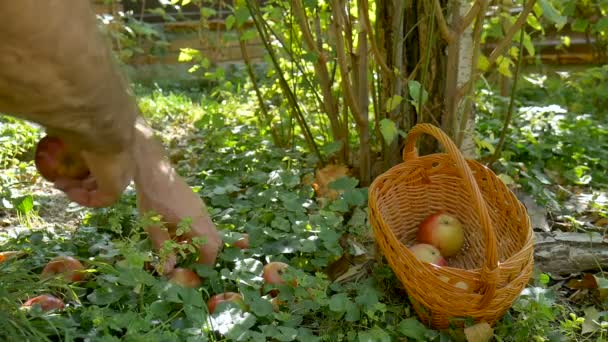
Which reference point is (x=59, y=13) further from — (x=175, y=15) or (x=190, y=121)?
(x=175, y=15)

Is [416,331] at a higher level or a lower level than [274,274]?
lower

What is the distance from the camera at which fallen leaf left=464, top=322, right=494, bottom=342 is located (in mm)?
1938

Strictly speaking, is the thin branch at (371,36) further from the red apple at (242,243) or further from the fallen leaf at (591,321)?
the fallen leaf at (591,321)

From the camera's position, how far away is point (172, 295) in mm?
1897

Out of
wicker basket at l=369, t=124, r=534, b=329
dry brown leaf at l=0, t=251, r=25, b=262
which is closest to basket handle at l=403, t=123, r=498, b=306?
wicker basket at l=369, t=124, r=534, b=329

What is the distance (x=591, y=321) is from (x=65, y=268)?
151 cm

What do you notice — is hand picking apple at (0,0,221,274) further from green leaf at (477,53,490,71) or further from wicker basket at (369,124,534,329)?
green leaf at (477,53,490,71)

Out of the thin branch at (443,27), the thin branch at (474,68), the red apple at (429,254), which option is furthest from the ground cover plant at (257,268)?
the thin branch at (443,27)

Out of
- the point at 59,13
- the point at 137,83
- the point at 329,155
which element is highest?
the point at 59,13

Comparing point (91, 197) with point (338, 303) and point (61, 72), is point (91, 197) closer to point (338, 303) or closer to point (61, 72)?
point (61, 72)

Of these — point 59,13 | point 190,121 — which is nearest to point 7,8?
point 59,13

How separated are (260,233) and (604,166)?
6.60 ft

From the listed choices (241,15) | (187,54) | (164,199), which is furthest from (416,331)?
(187,54)

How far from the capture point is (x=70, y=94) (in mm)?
1357
